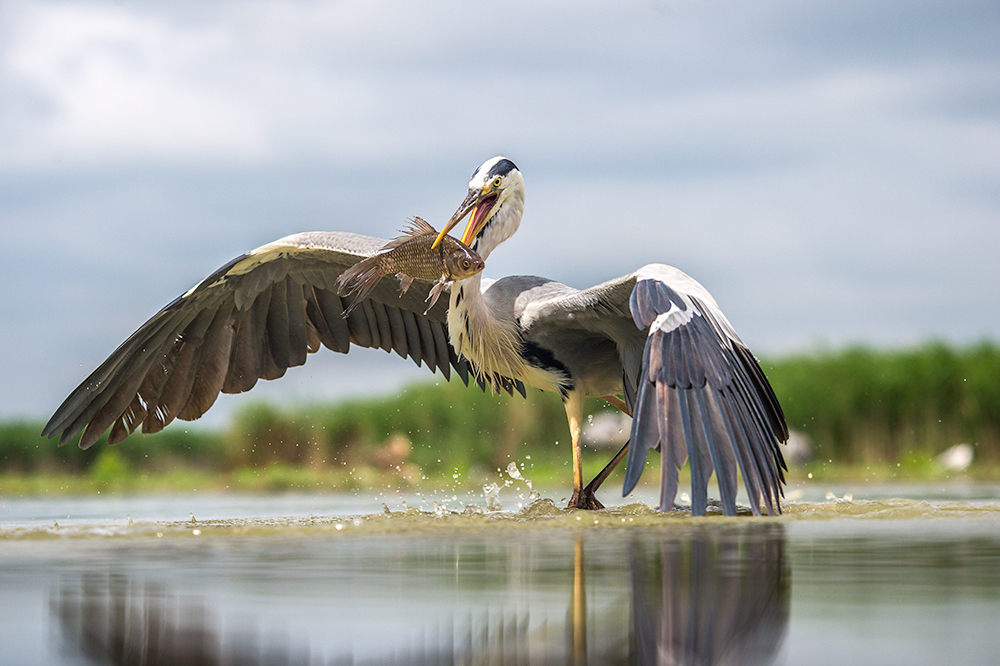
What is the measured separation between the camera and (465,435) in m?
15.2

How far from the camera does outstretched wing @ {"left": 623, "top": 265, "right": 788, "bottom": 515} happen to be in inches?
155

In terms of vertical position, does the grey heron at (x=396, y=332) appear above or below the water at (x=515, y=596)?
above

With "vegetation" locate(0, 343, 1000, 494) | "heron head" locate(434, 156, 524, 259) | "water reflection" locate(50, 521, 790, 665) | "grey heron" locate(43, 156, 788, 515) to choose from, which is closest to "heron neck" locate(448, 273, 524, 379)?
"grey heron" locate(43, 156, 788, 515)

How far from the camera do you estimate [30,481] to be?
15344 millimetres

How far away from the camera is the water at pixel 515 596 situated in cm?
216

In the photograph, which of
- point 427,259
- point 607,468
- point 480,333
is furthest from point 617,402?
point 427,259

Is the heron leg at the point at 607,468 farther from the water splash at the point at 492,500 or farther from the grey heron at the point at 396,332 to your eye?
the water splash at the point at 492,500

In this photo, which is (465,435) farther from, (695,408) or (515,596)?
(515,596)

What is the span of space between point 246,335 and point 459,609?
440 cm

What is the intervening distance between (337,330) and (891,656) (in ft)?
17.7

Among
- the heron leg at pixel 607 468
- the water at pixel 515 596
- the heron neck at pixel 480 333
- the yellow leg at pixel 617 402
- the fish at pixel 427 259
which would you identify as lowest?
the water at pixel 515 596

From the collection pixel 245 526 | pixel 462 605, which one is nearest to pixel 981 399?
pixel 245 526

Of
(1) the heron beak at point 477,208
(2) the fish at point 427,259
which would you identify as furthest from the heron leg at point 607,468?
(2) the fish at point 427,259

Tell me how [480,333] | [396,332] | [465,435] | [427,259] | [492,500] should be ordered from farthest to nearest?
[465,435], [396,332], [492,500], [480,333], [427,259]
